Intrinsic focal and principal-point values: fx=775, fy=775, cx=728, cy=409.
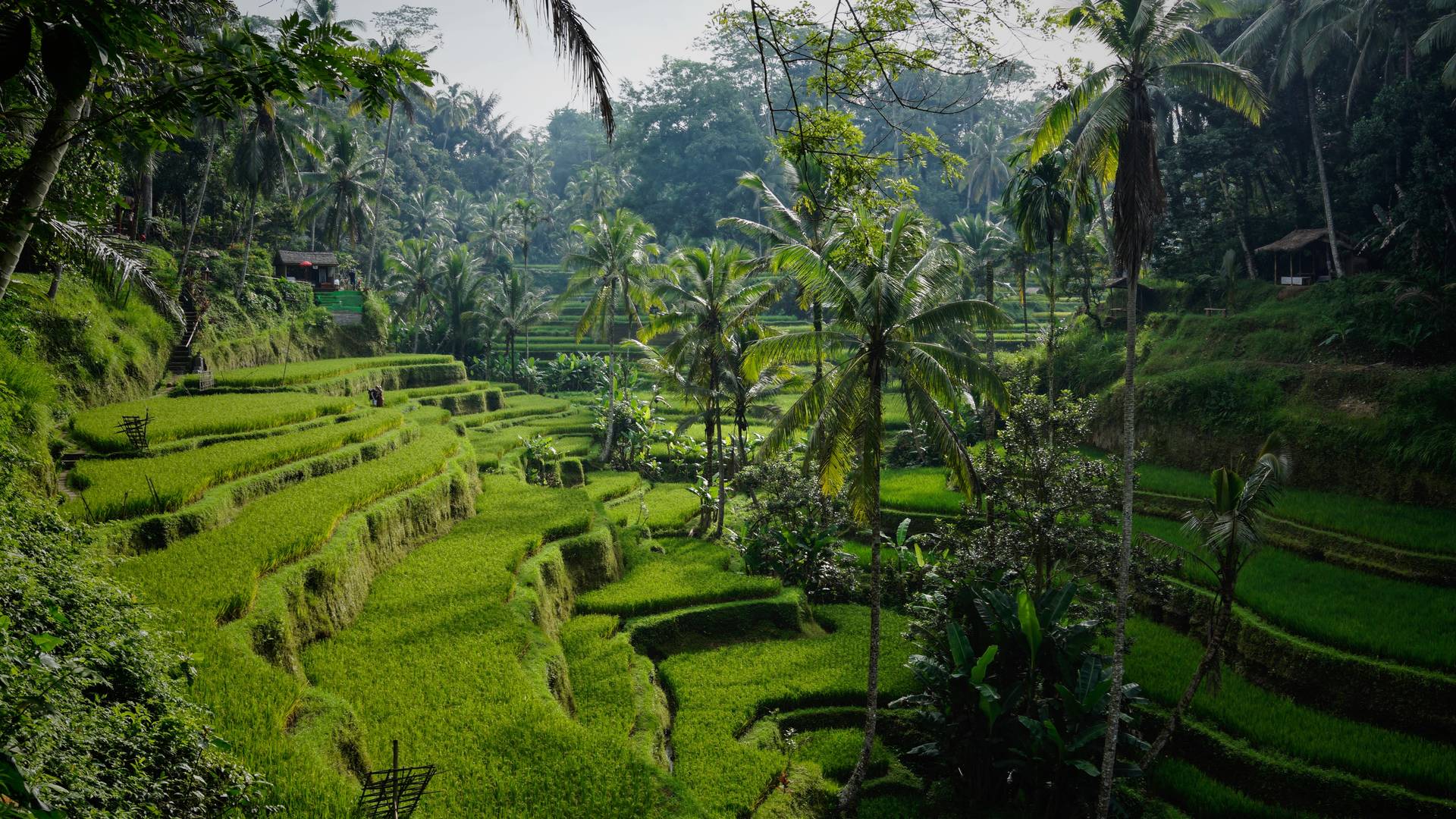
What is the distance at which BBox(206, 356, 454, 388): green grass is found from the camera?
20.2m

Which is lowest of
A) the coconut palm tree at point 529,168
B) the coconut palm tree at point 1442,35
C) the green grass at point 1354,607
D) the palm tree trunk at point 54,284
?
the green grass at point 1354,607

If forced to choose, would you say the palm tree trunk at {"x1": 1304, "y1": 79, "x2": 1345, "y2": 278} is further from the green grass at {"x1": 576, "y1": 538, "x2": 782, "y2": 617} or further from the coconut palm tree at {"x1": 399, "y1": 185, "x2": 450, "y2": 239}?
the coconut palm tree at {"x1": 399, "y1": 185, "x2": 450, "y2": 239}

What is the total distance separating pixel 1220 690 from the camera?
1180cm

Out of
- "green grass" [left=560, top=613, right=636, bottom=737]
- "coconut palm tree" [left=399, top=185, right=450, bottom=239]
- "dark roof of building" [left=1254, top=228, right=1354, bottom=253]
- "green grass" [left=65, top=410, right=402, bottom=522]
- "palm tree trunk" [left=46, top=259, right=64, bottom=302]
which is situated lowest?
"green grass" [left=560, top=613, right=636, bottom=737]

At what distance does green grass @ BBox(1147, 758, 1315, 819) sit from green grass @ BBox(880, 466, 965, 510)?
30.9ft

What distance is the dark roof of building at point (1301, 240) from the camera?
24.4 m

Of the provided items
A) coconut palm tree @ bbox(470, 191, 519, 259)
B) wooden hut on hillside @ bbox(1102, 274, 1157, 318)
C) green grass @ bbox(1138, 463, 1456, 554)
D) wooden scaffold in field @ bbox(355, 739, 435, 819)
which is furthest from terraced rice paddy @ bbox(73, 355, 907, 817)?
coconut palm tree @ bbox(470, 191, 519, 259)

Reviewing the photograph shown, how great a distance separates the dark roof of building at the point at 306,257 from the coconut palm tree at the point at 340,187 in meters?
4.96

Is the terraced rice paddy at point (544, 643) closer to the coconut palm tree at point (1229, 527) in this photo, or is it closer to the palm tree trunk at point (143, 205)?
the coconut palm tree at point (1229, 527)

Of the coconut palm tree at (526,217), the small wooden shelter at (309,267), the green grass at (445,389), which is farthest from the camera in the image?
the coconut palm tree at (526,217)

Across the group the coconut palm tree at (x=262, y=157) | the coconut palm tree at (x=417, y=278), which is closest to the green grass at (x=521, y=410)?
the coconut palm tree at (x=417, y=278)

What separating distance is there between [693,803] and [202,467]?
363 inches

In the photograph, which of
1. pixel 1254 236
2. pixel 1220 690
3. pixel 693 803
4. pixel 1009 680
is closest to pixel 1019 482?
pixel 1009 680

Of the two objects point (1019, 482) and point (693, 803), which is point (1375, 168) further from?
point (693, 803)
